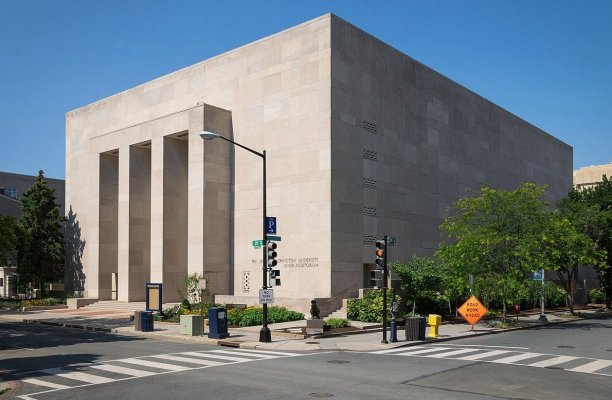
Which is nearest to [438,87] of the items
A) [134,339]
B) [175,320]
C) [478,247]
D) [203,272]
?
[478,247]

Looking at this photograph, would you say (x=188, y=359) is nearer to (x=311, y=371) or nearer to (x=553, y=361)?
(x=311, y=371)

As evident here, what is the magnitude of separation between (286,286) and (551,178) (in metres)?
43.1

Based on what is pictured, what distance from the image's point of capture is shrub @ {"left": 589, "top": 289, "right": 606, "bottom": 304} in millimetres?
64312

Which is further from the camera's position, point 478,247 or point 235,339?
point 478,247

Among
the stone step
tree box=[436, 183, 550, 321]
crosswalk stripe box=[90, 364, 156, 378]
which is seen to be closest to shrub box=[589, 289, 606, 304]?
tree box=[436, 183, 550, 321]

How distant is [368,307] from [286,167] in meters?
11.3

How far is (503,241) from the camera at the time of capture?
115ft

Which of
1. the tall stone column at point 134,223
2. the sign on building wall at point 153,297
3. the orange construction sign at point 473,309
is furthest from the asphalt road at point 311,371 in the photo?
the tall stone column at point 134,223

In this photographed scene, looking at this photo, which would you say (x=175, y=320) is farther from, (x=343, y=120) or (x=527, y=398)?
(x=527, y=398)

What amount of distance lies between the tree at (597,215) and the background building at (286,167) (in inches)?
333

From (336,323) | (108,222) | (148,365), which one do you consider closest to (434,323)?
(336,323)

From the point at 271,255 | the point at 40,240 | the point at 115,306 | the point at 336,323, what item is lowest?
the point at 115,306

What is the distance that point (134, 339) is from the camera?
28625 mm

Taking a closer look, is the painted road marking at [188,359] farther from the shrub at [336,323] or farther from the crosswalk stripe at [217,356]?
the shrub at [336,323]
